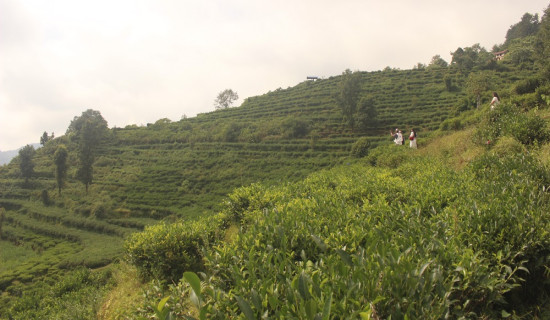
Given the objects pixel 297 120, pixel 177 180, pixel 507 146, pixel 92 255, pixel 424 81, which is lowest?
pixel 92 255

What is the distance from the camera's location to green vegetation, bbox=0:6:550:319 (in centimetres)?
220

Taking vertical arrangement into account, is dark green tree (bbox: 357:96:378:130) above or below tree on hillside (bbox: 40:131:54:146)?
below

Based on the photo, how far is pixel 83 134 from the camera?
1412 inches

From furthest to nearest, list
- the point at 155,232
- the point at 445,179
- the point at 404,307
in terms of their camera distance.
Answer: the point at 155,232 < the point at 445,179 < the point at 404,307

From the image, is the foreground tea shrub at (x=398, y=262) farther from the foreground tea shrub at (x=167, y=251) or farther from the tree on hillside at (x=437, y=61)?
the tree on hillside at (x=437, y=61)

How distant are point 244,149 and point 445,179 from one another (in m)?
34.8

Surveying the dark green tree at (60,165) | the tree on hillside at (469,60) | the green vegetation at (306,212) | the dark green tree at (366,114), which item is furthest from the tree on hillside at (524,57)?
the dark green tree at (60,165)

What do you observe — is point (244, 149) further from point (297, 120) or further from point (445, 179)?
point (445, 179)

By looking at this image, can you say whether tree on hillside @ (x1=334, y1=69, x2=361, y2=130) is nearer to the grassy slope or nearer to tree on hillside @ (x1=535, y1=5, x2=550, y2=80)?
the grassy slope

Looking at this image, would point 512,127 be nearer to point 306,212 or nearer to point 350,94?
point 306,212

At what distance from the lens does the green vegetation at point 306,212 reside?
7.20 feet

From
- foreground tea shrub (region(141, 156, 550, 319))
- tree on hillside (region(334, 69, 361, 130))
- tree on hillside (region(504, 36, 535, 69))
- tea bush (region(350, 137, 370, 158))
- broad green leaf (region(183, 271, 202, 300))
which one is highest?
tree on hillside (region(504, 36, 535, 69))

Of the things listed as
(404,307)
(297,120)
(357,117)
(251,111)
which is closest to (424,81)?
(357,117)

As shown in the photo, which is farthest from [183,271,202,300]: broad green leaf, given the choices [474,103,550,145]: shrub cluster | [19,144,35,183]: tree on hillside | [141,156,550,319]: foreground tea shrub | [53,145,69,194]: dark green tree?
[19,144,35,183]: tree on hillside
